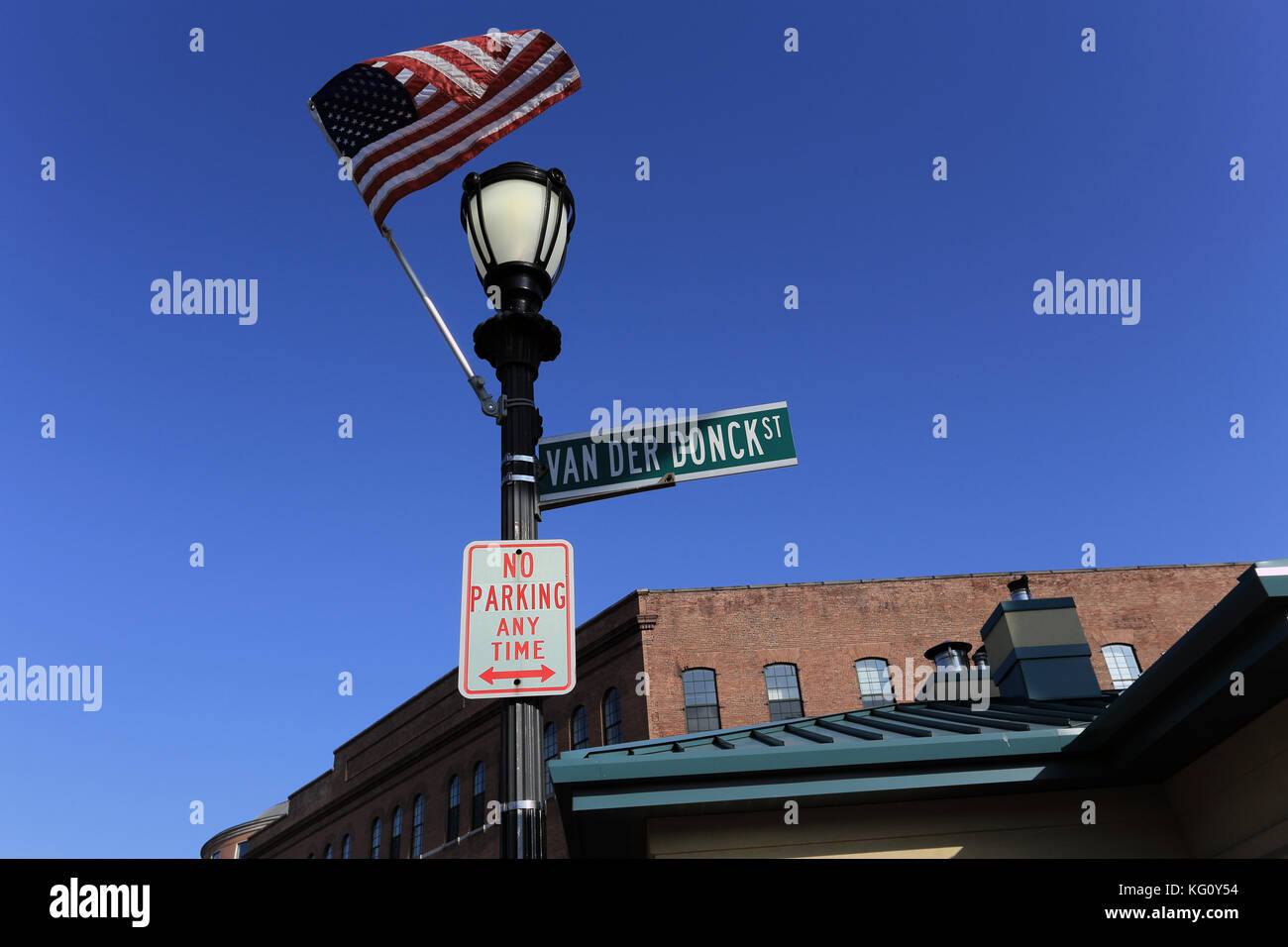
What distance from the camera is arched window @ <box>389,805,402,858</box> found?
4297 centimetres

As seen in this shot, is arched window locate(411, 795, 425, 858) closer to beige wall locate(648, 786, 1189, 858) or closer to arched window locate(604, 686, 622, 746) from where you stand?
arched window locate(604, 686, 622, 746)

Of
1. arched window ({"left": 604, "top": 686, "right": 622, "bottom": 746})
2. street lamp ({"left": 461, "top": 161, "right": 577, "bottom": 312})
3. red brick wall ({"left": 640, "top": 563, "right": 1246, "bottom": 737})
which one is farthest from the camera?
red brick wall ({"left": 640, "top": 563, "right": 1246, "bottom": 737})

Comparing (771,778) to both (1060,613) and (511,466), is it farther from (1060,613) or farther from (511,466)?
(1060,613)

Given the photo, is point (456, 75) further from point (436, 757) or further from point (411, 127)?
→ point (436, 757)

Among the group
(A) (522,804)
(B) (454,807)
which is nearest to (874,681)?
(B) (454,807)

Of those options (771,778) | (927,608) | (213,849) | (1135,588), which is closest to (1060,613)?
(771,778)

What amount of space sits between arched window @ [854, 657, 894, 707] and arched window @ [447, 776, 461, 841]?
17079mm

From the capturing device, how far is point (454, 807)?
132ft

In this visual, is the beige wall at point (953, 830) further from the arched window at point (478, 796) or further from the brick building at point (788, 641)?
the arched window at point (478, 796)

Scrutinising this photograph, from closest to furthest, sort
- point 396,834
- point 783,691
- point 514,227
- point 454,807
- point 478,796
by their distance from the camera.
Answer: point 514,227, point 783,691, point 478,796, point 454,807, point 396,834

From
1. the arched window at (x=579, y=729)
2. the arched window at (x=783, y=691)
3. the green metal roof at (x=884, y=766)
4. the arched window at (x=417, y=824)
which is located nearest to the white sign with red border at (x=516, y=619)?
the green metal roof at (x=884, y=766)

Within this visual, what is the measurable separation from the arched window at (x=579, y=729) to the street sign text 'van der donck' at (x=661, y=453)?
1241 inches

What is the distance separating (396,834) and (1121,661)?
101 feet

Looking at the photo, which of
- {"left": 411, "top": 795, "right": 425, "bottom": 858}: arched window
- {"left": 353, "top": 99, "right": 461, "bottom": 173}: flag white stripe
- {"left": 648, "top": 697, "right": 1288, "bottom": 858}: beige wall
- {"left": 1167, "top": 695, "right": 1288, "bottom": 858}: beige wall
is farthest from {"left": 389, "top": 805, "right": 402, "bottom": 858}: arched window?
{"left": 353, "top": 99, "right": 461, "bottom": 173}: flag white stripe
